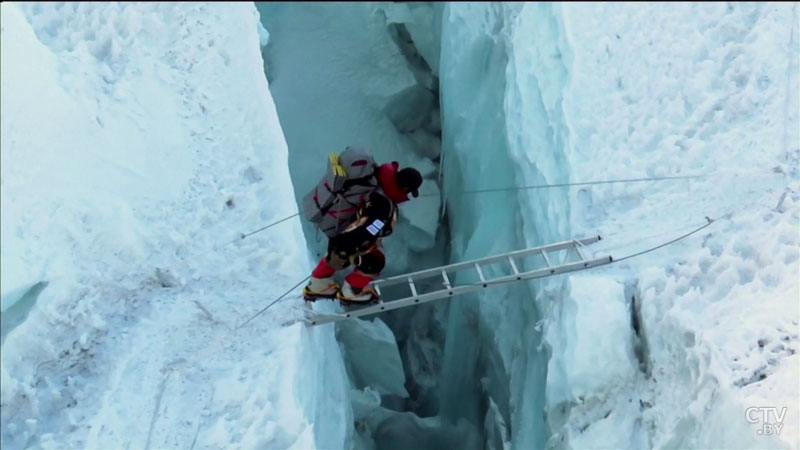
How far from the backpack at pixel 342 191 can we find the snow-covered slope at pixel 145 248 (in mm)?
472

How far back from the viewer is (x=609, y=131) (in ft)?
13.8

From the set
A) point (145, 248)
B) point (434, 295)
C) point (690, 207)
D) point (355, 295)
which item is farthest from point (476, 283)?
point (145, 248)

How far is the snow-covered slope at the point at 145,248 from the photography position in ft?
10.2

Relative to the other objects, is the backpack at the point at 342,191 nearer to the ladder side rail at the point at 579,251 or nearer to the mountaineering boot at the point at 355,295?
the mountaineering boot at the point at 355,295

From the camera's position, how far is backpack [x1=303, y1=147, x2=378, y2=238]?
3.15 meters

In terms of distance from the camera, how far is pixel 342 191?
10.5ft

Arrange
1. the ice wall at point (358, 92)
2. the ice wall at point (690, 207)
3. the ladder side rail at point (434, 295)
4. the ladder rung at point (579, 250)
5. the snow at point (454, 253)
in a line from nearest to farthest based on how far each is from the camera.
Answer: the ice wall at point (690, 207)
the snow at point (454, 253)
the ladder side rail at point (434, 295)
the ladder rung at point (579, 250)
the ice wall at point (358, 92)

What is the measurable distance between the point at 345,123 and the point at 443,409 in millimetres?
2337

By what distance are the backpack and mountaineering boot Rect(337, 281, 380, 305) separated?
295 mm

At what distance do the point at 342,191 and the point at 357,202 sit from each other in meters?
0.07

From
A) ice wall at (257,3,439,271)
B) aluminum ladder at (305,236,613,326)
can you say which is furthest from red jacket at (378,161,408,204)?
ice wall at (257,3,439,271)

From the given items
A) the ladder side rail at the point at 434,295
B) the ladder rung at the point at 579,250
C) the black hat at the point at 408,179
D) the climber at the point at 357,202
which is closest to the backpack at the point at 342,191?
the climber at the point at 357,202

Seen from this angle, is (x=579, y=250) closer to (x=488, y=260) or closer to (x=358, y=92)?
(x=488, y=260)

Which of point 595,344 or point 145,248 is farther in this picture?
point 145,248
